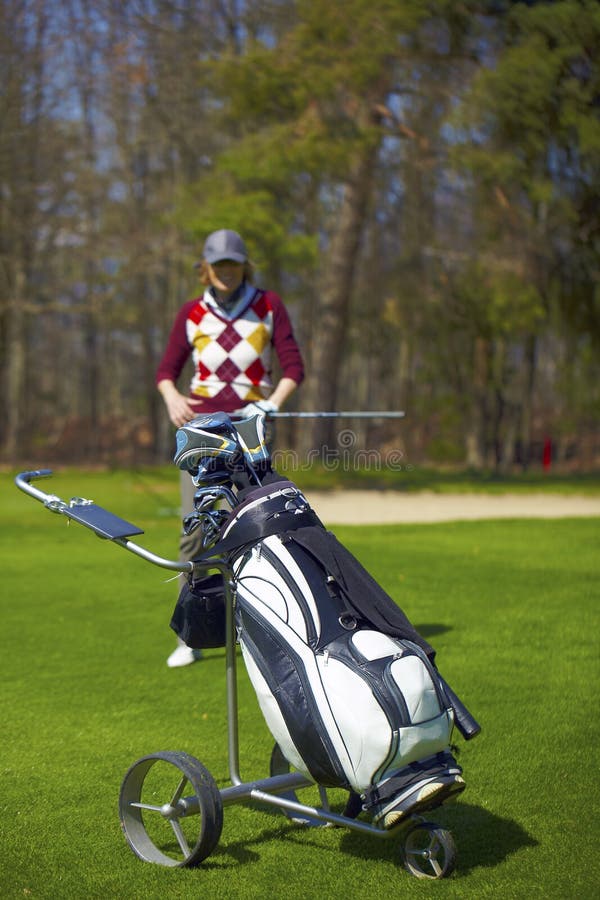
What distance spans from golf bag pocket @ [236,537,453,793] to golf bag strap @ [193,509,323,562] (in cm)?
3

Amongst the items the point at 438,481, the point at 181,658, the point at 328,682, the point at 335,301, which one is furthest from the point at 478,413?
the point at 328,682

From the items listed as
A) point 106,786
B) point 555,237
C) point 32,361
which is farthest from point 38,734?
point 32,361

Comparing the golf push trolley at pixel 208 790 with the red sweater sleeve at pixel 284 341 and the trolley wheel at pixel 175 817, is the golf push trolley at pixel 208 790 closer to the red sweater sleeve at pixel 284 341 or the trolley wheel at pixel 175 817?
the trolley wheel at pixel 175 817

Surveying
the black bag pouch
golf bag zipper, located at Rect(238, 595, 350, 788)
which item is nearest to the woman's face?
the black bag pouch

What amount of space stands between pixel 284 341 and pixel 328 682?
2927 mm

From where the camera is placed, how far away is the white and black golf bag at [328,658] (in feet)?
11.2

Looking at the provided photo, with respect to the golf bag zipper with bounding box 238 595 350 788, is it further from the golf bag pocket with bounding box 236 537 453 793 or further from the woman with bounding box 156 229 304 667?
the woman with bounding box 156 229 304 667

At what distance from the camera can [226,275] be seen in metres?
5.93

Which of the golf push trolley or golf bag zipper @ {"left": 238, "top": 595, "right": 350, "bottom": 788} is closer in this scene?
golf bag zipper @ {"left": 238, "top": 595, "right": 350, "bottom": 788}

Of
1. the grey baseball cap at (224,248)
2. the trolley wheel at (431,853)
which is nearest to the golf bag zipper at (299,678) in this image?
the trolley wheel at (431,853)

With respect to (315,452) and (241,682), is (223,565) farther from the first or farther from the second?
(315,452)

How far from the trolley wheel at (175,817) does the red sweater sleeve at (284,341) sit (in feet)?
8.12

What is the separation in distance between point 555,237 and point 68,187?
11677mm

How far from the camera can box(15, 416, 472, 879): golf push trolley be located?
12.0 ft
